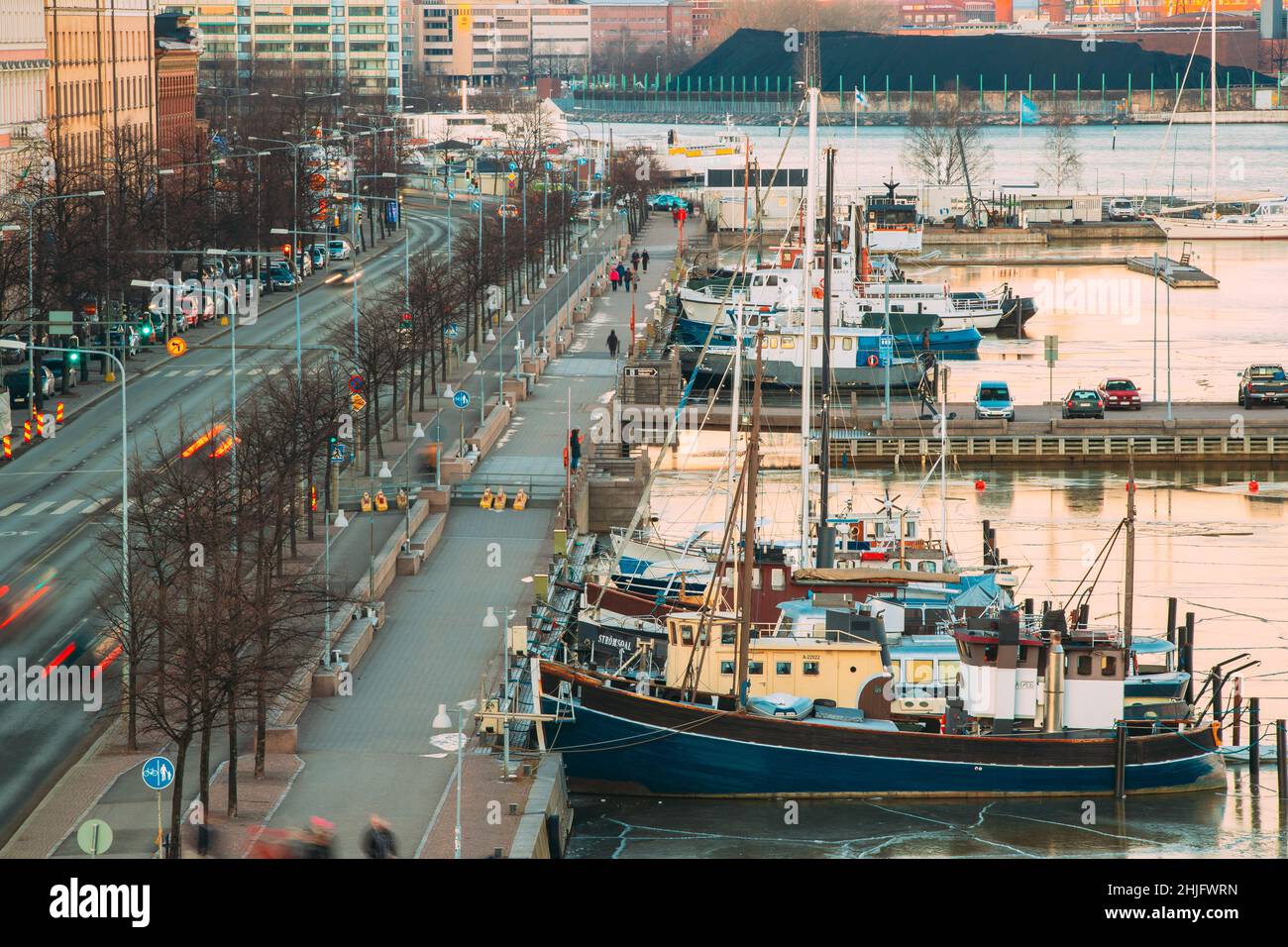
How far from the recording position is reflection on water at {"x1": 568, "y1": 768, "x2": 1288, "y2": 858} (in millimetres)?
38469

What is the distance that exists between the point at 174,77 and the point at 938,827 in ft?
411

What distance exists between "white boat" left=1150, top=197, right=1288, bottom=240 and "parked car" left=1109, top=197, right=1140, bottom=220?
2.45 meters

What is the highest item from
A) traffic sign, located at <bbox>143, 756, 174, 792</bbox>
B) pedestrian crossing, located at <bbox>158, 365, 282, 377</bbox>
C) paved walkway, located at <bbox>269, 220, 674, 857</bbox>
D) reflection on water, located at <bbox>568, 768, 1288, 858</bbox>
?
pedestrian crossing, located at <bbox>158, 365, 282, 377</bbox>

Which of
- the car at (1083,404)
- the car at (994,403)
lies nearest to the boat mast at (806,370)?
the car at (994,403)

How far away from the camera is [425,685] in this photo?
4134cm

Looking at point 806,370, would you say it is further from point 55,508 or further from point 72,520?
point 55,508

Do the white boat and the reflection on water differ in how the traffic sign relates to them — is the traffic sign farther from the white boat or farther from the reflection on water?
the white boat

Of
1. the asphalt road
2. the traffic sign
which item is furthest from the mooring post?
the traffic sign

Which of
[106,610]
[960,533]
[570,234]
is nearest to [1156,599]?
[960,533]

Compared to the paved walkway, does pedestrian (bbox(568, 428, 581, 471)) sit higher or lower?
higher

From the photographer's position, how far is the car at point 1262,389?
3349 inches

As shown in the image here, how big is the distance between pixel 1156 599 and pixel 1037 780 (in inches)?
592

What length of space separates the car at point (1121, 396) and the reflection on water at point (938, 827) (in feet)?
139

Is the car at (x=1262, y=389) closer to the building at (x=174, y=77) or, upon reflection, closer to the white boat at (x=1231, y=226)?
the building at (x=174, y=77)
